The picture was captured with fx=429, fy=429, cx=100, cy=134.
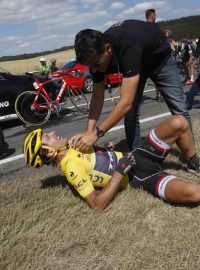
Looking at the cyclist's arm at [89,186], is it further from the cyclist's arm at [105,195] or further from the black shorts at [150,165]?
the black shorts at [150,165]

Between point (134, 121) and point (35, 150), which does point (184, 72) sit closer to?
point (134, 121)

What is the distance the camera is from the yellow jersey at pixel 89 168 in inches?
162

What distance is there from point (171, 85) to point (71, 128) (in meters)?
4.70

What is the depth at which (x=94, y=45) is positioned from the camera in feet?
12.3

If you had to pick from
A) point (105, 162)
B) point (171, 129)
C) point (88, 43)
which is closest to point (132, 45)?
point (88, 43)

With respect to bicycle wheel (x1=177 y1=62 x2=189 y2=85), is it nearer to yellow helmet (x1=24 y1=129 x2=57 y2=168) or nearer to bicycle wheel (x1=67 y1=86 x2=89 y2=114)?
bicycle wheel (x1=67 y1=86 x2=89 y2=114)

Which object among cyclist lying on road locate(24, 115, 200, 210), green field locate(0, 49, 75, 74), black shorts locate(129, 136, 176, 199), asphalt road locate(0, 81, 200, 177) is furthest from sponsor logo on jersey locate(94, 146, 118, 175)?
green field locate(0, 49, 75, 74)

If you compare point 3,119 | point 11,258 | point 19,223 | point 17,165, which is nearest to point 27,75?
point 3,119

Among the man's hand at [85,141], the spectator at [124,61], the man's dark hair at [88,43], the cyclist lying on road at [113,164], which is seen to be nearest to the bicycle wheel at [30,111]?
the spectator at [124,61]

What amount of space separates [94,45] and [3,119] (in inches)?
270

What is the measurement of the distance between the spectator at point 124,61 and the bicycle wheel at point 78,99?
6.54 meters

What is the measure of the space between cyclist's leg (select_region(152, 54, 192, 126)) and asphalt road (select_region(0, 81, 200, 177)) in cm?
171

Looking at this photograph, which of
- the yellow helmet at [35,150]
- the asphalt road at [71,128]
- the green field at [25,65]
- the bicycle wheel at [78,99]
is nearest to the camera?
the yellow helmet at [35,150]

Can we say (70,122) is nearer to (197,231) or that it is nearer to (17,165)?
(17,165)
